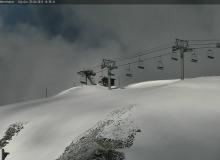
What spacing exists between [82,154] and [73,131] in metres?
10.2

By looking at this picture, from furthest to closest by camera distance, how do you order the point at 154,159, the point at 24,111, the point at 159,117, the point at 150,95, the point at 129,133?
the point at 24,111
the point at 150,95
the point at 159,117
the point at 129,133
the point at 154,159

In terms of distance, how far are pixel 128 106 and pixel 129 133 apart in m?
10.3

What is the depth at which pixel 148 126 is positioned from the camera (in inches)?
2256

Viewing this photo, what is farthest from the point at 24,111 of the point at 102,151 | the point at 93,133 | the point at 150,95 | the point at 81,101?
the point at 102,151

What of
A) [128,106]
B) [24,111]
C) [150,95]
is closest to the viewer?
[128,106]

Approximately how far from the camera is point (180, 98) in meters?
68.8

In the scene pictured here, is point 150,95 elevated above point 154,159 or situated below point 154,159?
above

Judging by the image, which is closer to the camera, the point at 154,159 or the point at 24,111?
the point at 154,159

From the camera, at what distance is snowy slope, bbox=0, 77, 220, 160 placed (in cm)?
5347

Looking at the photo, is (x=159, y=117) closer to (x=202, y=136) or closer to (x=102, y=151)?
(x=202, y=136)

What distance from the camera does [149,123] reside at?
58.2 meters

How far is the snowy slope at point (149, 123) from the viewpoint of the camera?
5347 cm

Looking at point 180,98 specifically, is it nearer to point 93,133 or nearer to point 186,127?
point 186,127

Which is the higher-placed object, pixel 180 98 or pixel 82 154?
pixel 180 98
